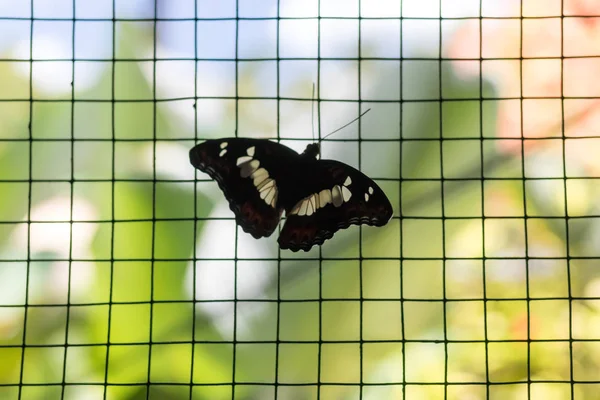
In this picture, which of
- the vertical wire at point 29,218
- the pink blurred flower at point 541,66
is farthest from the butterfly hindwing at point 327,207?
the vertical wire at point 29,218

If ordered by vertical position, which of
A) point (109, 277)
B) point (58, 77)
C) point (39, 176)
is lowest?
point (109, 277)

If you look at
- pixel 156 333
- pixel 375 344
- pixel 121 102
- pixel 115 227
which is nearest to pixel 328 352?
pixel 375 344

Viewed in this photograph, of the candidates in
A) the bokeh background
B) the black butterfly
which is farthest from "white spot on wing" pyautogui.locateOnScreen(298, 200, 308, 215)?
the bokeh background

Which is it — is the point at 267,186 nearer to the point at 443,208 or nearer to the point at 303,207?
the point at 303,207

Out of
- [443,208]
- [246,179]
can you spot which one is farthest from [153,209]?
[443,208]

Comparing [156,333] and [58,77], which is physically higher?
[58,77]

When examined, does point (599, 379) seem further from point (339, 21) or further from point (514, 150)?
point (339, 21)
